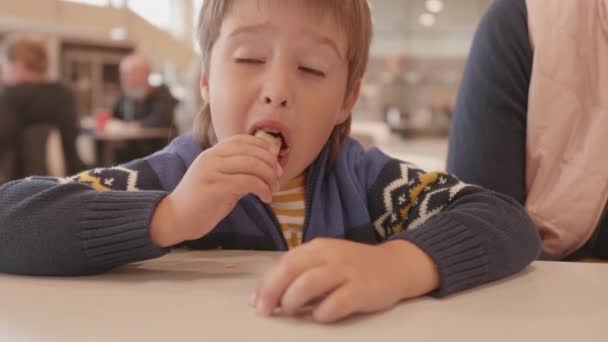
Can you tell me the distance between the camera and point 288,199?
2.91 ft

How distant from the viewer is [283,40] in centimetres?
73

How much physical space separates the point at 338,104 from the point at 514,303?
414mm

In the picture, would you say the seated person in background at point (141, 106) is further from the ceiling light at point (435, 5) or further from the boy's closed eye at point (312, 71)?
the ceiling light at point (435, 5)

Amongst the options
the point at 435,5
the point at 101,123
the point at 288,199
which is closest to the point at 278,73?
the point at 288,199

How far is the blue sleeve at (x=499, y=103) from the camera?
2.96 feet

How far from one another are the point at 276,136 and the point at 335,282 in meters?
0.33

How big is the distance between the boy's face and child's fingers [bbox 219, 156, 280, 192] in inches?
5.6

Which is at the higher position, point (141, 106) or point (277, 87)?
point (277, 87)

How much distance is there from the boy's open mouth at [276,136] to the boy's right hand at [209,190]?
119 mm

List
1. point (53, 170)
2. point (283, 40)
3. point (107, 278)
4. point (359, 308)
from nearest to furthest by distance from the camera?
1. point (359, 308)
2. point (107, 278)
3. point (283, 40)
4. point (53, 170)

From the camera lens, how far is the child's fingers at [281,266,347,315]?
0.44 metres

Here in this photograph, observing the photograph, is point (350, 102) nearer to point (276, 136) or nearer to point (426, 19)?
point (276, 136)

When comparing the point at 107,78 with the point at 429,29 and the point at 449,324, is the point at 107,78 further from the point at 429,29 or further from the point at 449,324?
the point at 449,324

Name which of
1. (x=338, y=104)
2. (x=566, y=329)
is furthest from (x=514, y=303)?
(x=338, y=104)
